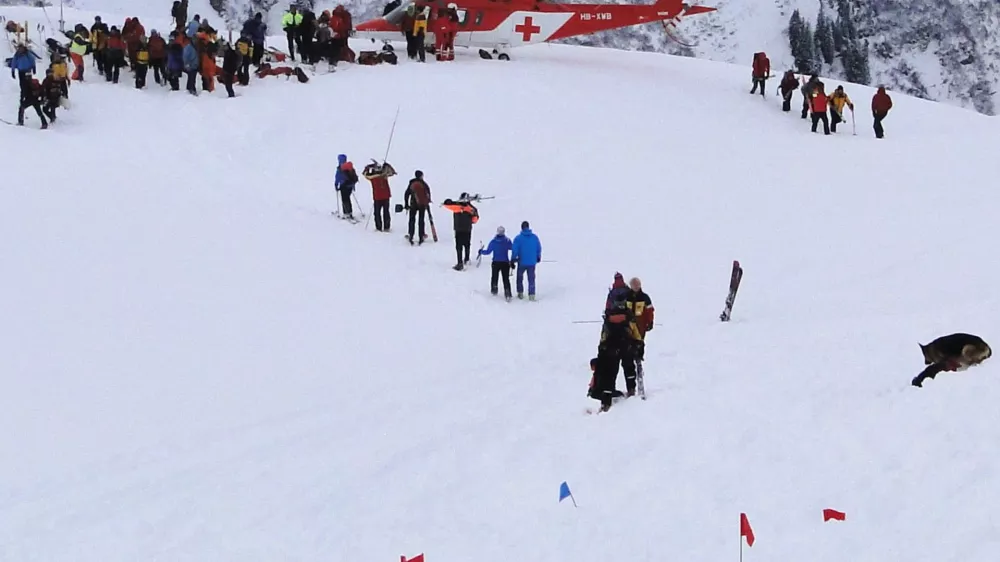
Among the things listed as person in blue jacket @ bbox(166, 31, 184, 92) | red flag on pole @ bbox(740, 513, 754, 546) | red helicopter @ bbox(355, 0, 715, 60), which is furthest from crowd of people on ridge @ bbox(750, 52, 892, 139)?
red flag on pole @ bbox(740, 513, 754, 546)

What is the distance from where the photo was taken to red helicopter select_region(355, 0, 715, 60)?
77.5ft

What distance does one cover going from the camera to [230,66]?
19.7 m

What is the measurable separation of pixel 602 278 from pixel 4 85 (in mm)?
11232

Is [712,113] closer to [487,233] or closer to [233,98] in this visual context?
[487,233]

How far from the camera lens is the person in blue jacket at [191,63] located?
19469 mm

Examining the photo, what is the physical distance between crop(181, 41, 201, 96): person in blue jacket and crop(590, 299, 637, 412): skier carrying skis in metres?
12.5

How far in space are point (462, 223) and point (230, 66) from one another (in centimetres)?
764

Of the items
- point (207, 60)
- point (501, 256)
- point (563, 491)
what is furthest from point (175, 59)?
point (563, 491)

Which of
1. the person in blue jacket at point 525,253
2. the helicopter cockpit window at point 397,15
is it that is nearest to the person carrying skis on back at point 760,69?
the helicopter cockpit window at point 397,15

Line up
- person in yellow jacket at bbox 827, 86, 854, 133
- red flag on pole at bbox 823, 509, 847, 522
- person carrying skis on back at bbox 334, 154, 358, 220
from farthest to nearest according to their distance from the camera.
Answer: person in yellow jacket at bbox 827, 86, 854, 133, person carrying skis on back at bbox 334, 154, 358, 220, red flag on pole at bbox 823, 509, 847, 522

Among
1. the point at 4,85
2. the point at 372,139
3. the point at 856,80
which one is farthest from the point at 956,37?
the point at 4,85

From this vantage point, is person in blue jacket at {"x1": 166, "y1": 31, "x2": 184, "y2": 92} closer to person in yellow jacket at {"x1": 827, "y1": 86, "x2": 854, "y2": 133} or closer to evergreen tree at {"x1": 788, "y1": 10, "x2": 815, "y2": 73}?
person in yellow jacket at {"x1": 827, "y1": 86, "x2": 854, "y2": 133}

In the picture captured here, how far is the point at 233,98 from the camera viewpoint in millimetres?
20000

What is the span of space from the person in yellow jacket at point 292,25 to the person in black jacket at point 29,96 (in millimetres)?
5805
